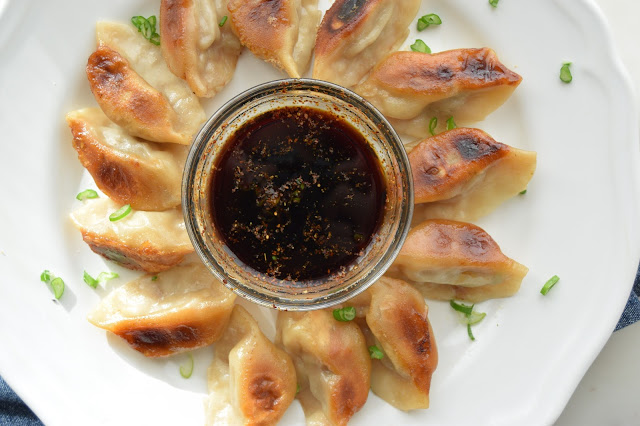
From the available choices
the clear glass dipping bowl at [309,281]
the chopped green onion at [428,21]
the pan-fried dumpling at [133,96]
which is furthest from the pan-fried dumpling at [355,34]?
the pan-fried dumpling at [133,96]

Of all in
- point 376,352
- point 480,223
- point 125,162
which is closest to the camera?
point 125,162

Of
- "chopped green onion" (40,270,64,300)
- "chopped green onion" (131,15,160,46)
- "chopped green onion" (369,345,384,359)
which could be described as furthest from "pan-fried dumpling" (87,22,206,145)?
"chopped green onion" (369,345,384,359)

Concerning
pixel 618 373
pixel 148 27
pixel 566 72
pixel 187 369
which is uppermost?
pixel 148 27

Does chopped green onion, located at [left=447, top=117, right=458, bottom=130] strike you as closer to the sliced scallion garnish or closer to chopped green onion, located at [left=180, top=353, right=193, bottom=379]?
the sliced scallion garnish

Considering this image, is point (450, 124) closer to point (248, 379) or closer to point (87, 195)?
point (248, 379)

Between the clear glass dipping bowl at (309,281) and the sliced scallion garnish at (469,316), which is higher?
the clear glass dipping bowl at (309,281)

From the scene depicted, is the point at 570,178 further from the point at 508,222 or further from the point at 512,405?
the point at 512,405

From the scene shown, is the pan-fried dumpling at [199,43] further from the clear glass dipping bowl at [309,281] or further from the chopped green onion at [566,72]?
the chopped green onion at [566,72]

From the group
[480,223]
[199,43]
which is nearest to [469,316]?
[480,223]
